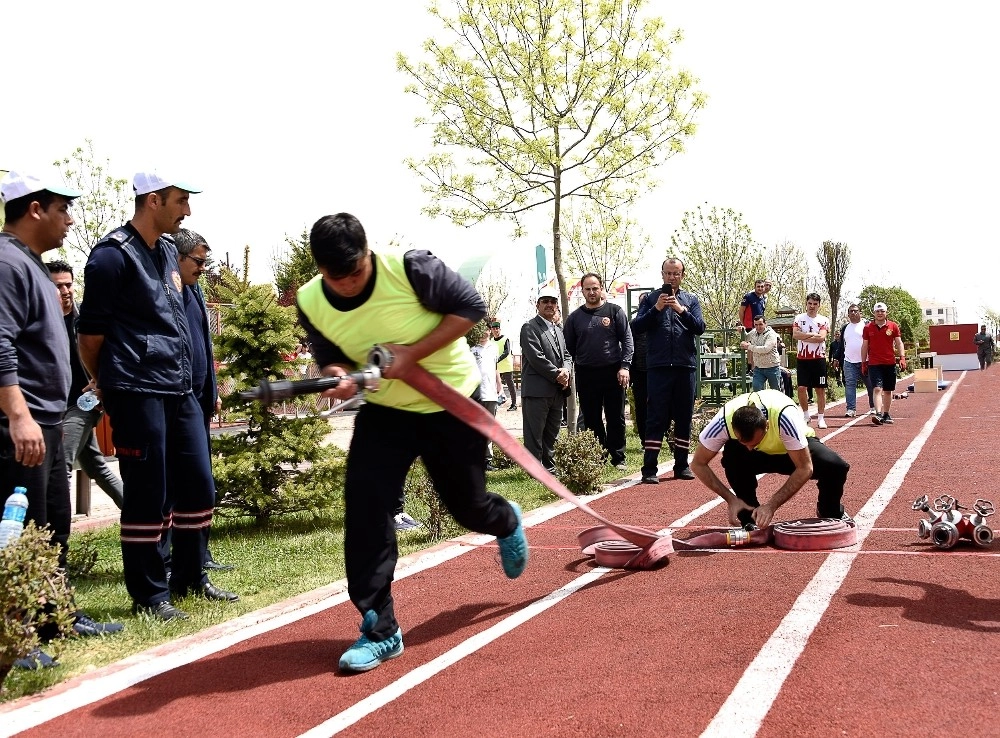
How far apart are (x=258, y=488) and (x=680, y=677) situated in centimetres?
474

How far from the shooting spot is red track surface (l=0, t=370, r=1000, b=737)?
146 inches

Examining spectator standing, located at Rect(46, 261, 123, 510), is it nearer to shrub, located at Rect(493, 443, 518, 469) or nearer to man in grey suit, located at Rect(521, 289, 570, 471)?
man in grey suit, located at Rect(521, 289, 570, 471)

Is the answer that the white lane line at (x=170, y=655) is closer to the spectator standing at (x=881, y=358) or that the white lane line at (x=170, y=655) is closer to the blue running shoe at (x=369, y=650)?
the blue running shoe at (x=369, y=650)

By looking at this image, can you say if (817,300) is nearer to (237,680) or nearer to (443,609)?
(443,609)

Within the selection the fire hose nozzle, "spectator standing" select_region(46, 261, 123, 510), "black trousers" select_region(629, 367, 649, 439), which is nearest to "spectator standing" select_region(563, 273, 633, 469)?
"black trousers" select_region(629, 367, 649, 439)

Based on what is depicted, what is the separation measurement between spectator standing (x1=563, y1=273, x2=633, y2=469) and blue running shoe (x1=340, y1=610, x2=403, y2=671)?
22.4 ft

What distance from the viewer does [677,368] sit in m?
10.5

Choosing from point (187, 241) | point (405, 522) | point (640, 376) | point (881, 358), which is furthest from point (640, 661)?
point (881, 358)

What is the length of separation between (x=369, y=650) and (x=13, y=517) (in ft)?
5.37

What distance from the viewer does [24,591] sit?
4.14m

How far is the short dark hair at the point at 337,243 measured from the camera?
13.9ft

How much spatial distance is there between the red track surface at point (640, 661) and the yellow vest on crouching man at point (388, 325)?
1219mm


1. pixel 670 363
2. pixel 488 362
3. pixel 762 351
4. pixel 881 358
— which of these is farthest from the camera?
pixel 881 358

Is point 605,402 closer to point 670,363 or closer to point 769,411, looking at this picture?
point 670,363
